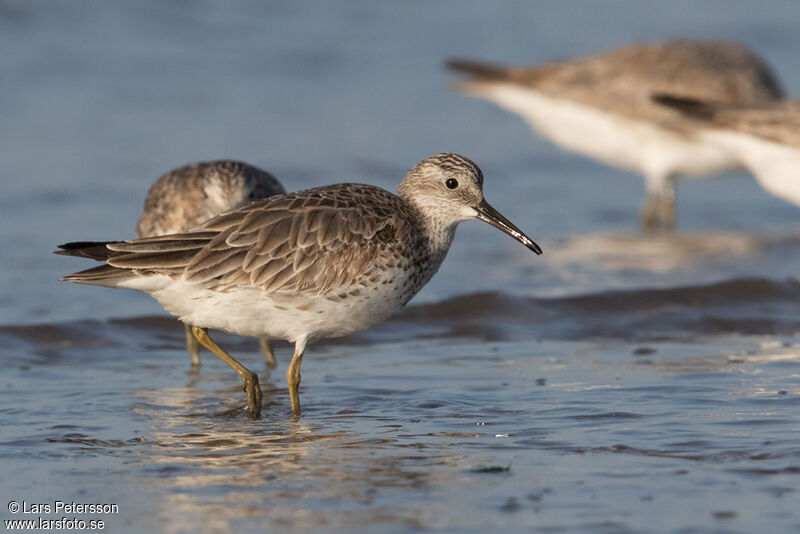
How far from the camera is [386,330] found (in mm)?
10234

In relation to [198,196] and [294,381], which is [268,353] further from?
[294,381]

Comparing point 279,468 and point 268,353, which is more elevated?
point 268,353

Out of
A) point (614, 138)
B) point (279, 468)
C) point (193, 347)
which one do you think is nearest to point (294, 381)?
point (279, 468)

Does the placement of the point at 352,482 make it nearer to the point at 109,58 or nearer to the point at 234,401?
the point at 234,401

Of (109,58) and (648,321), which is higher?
(109,58)

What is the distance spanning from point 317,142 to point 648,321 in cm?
732

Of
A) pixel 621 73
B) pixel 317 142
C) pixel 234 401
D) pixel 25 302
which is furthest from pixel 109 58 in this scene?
pixel 234 401

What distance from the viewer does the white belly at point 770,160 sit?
12695mm

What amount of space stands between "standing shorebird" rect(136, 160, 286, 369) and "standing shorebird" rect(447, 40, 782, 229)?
246 inches

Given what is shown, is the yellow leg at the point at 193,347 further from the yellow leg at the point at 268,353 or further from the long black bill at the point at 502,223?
the long black bill at the point at 502,223

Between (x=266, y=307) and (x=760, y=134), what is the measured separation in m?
7.20

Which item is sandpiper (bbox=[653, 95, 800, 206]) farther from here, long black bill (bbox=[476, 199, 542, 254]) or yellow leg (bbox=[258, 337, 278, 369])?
yellow leg (bbox=[258, 337, 278, 369])

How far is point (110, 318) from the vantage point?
33.9 ft

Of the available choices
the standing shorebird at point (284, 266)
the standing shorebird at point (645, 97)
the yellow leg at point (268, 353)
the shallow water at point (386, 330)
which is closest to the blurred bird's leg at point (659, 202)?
the standing shorebird at point (645, 97)
